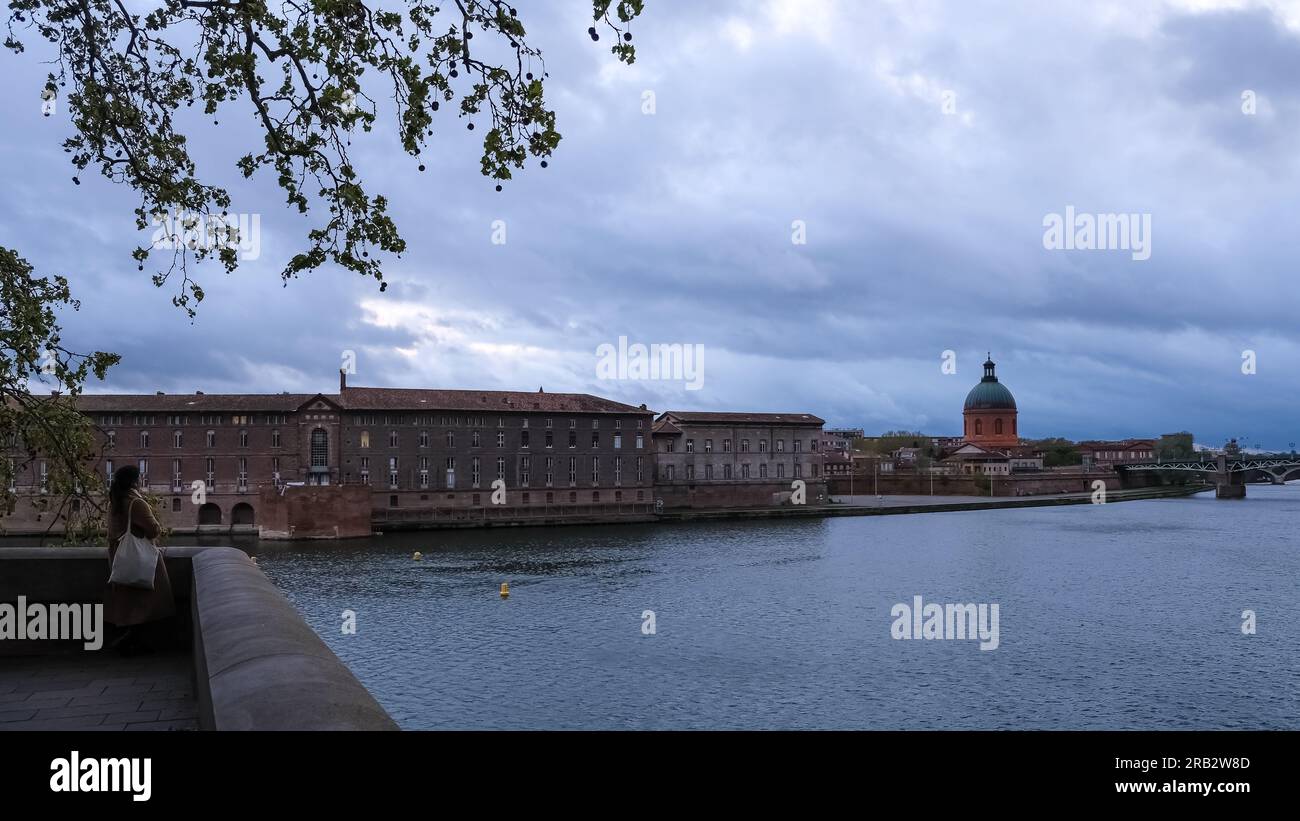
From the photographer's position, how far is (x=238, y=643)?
16.3 ft

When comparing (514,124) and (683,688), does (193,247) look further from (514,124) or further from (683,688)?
(683,688)

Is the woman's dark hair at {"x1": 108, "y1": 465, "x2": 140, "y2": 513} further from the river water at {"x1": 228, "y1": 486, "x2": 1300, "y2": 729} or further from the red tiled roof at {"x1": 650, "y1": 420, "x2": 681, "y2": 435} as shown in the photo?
the red tiled roof at {"x1": 650, "y1": 420, "x2": 681, "y2": 435}

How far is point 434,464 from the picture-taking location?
8794 centimetres

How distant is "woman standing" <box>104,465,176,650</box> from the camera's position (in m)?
8.02

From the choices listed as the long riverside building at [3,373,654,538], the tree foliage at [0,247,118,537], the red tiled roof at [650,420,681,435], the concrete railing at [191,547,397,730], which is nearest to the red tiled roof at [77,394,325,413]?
the long riverside building at [3,373,654,538]

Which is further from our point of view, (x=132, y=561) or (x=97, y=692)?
(x=132, y=561)

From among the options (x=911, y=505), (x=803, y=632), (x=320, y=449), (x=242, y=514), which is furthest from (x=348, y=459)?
(x=911, y=505)

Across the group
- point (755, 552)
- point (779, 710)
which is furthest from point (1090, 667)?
point (755, 552)

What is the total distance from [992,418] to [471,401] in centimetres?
12141

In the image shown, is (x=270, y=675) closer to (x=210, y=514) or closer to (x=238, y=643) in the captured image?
(x=238, y=643)

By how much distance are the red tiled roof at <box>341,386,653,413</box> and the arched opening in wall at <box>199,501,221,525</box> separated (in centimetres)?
1475

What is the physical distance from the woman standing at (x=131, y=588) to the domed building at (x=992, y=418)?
593ft
